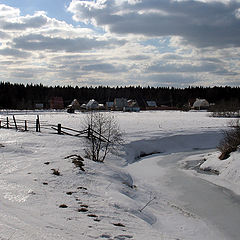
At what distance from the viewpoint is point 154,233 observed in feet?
25.4

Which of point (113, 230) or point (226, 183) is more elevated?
point (113, 230)

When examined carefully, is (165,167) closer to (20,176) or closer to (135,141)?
(135,141)

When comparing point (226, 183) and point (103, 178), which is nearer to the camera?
point (103, 178)

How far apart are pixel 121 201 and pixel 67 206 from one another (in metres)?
2.30

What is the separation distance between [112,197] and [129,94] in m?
140

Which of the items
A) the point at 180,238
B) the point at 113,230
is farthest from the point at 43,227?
the point at 180,238

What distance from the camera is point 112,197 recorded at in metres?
10.7

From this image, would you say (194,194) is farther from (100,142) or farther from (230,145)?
(230,145)

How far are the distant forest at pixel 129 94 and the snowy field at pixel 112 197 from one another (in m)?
109

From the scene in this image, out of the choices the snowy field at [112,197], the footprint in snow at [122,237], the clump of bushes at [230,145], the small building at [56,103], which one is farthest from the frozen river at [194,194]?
the small building at [56,103]

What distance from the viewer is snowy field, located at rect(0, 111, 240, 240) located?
282 inches

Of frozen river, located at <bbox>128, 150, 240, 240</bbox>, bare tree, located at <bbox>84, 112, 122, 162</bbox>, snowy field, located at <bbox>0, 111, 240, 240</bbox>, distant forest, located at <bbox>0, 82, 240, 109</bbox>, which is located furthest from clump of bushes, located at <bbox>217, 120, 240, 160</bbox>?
distant forest, located at <bbox>0, 82, 240, 109</bbox>

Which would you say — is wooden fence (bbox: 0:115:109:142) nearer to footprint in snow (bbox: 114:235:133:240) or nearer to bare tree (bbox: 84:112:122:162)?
bare tree (bbox: 84:112:122:162)

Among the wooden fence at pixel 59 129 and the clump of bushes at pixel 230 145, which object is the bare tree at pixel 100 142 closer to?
the wooden fence at pixel 59 129
